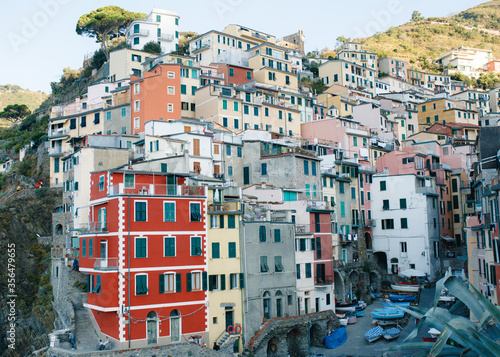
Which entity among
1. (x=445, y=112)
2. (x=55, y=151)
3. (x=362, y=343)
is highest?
(x=445, y=112)

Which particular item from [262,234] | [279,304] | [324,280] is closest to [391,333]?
[324,280]

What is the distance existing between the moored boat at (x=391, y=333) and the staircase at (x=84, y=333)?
24026 mm

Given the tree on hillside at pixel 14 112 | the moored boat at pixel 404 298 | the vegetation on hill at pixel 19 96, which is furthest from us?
the vegetation on hill at pixel 19 96

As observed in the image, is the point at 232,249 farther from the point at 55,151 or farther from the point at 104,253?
the point at 55,151

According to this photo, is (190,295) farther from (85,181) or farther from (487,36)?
(487,36)

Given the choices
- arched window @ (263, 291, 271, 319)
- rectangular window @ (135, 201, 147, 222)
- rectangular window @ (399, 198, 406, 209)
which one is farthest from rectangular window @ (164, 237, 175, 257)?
rectangular window @ (399, 198, 406, 209)

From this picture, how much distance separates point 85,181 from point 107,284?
634 inches

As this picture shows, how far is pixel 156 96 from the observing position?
6694cm

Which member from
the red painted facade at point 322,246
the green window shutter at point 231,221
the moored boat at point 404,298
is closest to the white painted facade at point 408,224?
the moored boat at point 404,298

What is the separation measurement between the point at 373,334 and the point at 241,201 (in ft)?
53.5

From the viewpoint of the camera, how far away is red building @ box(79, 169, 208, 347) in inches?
1534

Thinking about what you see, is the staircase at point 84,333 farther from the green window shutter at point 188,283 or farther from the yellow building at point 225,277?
the yellow building at point 225,277

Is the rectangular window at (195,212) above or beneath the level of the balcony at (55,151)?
beneath

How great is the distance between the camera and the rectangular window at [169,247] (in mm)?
41016
